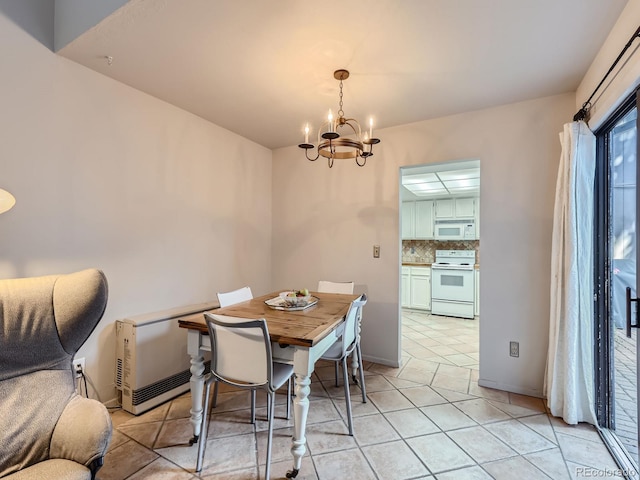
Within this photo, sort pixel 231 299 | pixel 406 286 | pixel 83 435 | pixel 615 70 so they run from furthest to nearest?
pixel 406 286 → pixel 231 299 → pixel 615 70 → pixel 83 435

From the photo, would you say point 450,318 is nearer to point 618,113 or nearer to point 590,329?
point 590,329

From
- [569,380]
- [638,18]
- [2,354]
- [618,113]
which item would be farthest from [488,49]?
[2,354]

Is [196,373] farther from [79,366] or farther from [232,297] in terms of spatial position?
[79,366]

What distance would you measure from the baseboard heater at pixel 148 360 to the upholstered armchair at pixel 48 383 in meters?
0.81

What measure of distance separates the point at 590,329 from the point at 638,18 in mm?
1757

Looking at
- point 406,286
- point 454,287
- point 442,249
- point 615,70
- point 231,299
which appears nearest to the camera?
point 615,70

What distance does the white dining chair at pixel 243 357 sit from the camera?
5.01ft

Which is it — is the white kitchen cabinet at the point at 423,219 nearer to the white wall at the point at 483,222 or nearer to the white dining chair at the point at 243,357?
the white wall at the point at 483,222

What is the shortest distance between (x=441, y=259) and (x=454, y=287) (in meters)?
0.73

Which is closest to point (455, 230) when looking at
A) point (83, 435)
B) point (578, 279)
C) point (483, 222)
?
point (483, 222)

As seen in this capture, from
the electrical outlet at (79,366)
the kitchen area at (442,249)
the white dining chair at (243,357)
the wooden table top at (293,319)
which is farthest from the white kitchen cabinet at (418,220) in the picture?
the electrical outlet at (79,366)

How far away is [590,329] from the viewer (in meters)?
2.01

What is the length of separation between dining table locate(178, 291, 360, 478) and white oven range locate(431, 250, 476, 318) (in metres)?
3.39

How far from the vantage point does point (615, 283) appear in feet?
6.36
